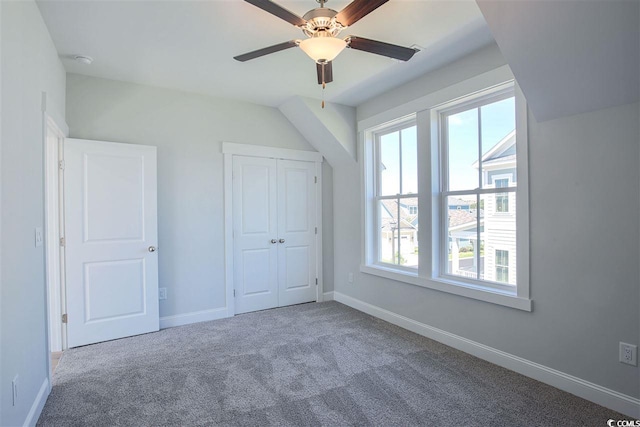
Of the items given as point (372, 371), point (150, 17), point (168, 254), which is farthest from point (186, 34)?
point (372, 371)

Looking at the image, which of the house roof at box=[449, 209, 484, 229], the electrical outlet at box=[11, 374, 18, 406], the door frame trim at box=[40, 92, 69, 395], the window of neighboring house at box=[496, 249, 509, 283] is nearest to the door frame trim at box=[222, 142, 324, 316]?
the door frame trim at box=[40, 92, 69, 395]

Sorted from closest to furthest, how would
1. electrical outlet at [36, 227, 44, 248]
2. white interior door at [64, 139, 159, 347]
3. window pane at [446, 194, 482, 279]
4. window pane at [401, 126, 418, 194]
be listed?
electrical outlet at [36, 227, 44, 248] → window pane at [446, 194, 482, 279] → white interior door at [64, 139, 159, 347] → window pane at [401, 126, 418, 194]

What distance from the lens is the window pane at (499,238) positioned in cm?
271

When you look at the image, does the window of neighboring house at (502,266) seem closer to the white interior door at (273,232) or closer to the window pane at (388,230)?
the window pane at (388,230)

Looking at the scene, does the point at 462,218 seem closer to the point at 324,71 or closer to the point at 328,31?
the point at 324,71

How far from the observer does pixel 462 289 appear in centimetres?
299

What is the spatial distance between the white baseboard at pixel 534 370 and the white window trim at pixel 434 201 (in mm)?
410

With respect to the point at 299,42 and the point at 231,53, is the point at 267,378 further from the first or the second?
the point at 231,53

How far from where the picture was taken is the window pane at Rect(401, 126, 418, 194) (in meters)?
3.63

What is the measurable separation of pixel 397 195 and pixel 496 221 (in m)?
1.20

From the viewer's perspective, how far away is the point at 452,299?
3113 mm

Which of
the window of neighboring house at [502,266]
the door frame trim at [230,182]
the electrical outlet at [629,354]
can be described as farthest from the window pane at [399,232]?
the electrical outlet at [629,354]

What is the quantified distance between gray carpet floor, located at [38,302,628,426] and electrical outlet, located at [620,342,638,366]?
329 mm

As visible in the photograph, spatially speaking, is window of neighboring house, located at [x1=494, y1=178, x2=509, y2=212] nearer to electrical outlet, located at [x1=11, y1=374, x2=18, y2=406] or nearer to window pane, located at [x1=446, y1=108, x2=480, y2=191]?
window pane, located at [x1=446, y1=108, x2=480, y2=191]
